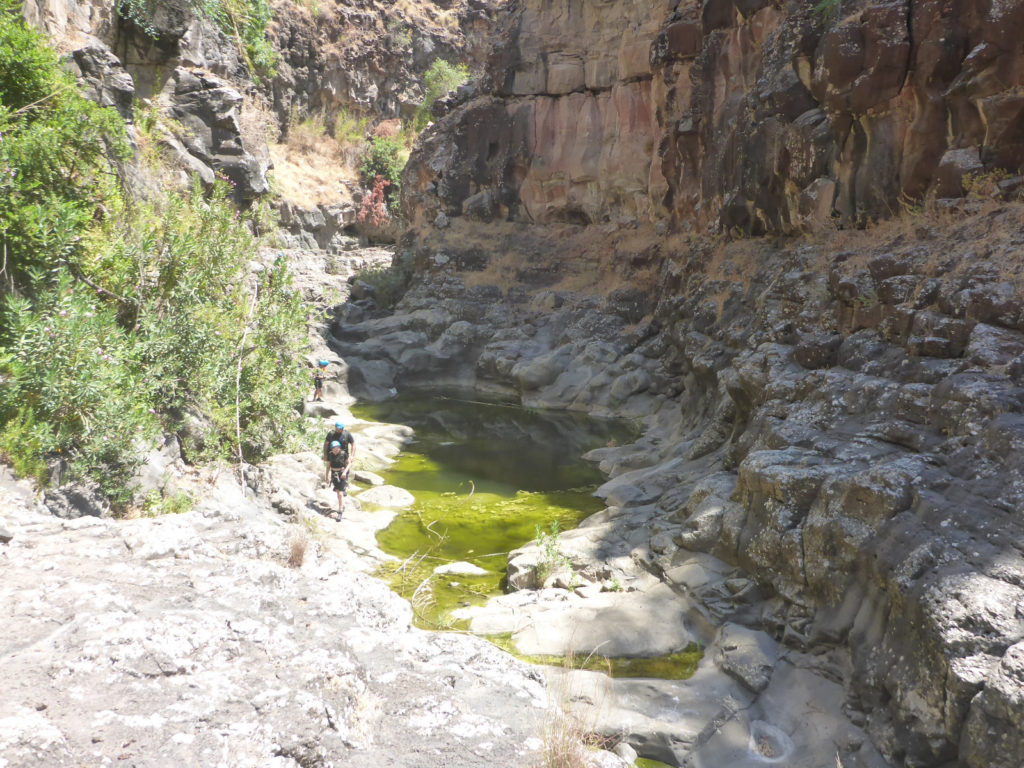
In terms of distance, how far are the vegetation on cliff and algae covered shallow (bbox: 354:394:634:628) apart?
2855 millimetres

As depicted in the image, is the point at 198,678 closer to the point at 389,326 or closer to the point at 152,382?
the point at 152,382

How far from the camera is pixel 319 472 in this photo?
1099cm

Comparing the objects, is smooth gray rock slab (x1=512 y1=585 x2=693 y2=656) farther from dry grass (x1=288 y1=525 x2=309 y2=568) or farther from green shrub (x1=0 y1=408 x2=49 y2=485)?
green shrub (x1=0 y1=408 x2=49 y2=485)

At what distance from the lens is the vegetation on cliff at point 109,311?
6.46 metres

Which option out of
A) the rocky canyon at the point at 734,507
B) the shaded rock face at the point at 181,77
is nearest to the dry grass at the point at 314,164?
the shaded rock face at the point at 181,77

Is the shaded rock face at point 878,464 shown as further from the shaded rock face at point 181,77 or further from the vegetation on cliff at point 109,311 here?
the shaded rock face at point 181,77

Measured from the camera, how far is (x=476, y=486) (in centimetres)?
1283

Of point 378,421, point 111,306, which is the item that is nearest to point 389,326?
point 378,421

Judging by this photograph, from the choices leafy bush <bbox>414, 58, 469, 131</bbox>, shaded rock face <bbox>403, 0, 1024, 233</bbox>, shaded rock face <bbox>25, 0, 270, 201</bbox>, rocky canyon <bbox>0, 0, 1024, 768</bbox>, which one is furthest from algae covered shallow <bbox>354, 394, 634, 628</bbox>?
leafy bush <bbox>414, 58, 469, 131</bbox>

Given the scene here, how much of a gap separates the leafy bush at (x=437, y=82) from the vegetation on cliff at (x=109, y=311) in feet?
103

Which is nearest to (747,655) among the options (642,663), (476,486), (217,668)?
(642,663)

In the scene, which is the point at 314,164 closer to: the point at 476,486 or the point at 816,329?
the point at 476,486

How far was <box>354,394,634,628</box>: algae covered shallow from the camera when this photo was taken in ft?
28.7

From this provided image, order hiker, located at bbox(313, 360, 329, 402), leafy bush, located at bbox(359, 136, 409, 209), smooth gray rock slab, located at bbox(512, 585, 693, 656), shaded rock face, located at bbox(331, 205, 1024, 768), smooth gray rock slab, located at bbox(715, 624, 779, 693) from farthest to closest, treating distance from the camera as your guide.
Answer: leafy bush, located at bbox(359, 136, 409, 209)
hiker, located at bbox(313, 360, 329, 402)
smooth gray rock slab, located at bbox(512, 585, 693, 656)
smooth gray rock slab, located at bbox(715, 624, 779, 693)
shaded rock face, located at bbox(331, 205, 1024, 768)
